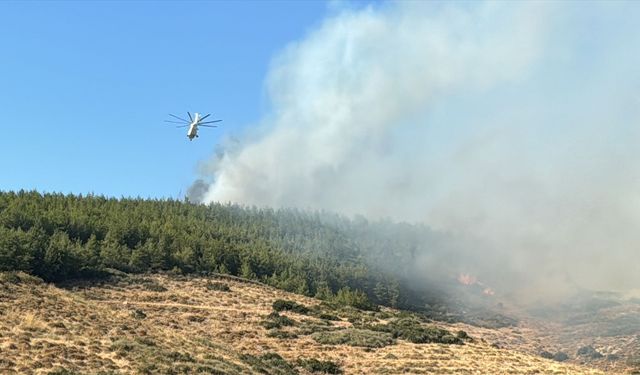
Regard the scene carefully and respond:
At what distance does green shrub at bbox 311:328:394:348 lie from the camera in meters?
62.6

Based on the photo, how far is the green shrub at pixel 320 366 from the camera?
50594mm

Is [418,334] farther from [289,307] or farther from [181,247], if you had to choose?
[181,247]

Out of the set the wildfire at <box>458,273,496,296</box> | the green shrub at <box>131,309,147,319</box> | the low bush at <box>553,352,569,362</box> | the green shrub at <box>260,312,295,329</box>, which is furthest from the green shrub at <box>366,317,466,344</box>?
the wildfire at <box>458,273,496,296</box>

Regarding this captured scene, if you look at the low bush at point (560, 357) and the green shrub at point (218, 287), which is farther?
the green shrub at point (218, 287)

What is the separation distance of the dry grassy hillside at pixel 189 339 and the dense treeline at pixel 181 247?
9.44 metres

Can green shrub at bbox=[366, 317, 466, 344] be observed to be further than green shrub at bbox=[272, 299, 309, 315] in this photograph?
No

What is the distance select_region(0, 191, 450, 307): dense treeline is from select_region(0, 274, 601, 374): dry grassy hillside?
31.0ft

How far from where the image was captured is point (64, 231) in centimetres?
11081

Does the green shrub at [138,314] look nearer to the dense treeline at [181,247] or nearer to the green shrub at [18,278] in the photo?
the green shrub at [18,278]

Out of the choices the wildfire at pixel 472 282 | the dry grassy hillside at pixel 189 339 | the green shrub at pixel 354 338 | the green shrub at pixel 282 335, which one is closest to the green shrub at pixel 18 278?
the dry grassy hillside at pixel 189 339

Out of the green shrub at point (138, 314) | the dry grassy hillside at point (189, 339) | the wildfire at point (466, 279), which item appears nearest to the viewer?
the dry grassy hillside at point (189, 339)

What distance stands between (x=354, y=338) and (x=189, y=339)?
18.3 meters

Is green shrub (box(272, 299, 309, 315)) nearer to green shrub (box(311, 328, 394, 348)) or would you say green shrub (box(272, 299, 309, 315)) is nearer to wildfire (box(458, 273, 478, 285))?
green shrub (box(311, 328, 394, 348))

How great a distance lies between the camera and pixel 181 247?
11644 cm
